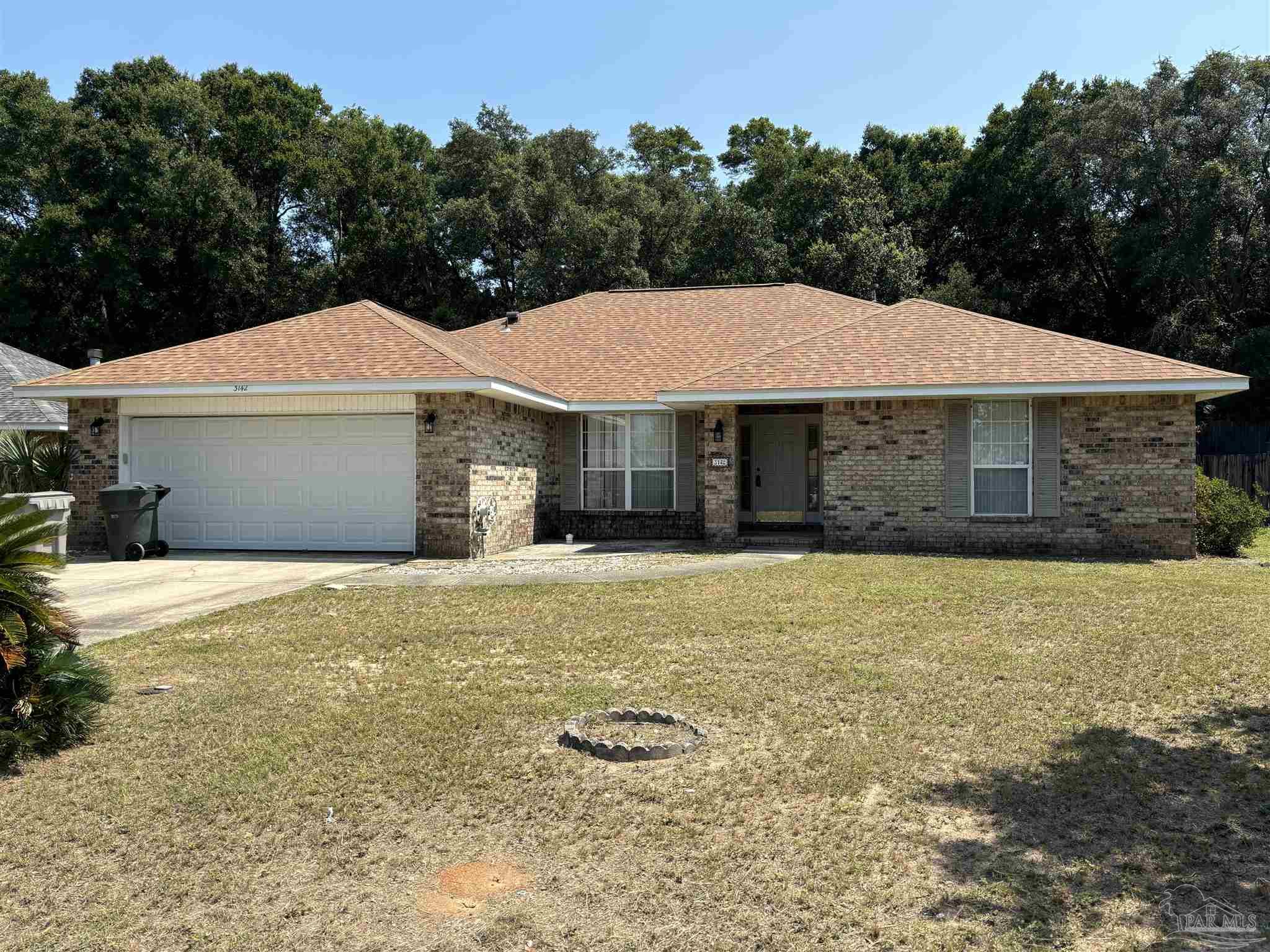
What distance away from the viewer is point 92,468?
1531cm

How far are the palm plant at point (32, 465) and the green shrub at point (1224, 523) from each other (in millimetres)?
18814

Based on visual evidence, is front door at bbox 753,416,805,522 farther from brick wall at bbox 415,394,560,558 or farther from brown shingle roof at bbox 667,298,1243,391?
brick wall at bbox 415,394,560,558

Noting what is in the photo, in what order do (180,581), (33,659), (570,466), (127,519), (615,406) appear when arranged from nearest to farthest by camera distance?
(33,659) < (180,581) < (127,519) < (615,406) < (570,466)

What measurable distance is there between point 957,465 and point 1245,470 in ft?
39.8

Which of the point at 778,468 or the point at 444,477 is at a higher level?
the point at 778,468

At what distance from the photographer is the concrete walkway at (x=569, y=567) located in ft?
38.1

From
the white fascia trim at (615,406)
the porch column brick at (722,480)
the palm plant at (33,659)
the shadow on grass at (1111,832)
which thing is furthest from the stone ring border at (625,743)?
the white fascia trim at (615,406)

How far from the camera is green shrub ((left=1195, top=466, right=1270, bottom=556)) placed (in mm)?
14719

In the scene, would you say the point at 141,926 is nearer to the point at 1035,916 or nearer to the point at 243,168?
the point at 1035,916

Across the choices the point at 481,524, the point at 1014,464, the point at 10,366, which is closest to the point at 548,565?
the point at 481,524

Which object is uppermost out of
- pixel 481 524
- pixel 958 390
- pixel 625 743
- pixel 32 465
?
pixel 958 390

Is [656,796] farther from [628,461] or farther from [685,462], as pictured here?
[628,461]

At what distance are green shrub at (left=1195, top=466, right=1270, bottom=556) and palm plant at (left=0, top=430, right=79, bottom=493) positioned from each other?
18.8 meters

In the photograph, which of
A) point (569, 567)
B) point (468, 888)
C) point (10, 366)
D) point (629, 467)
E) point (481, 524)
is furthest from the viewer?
point (10, 366)
